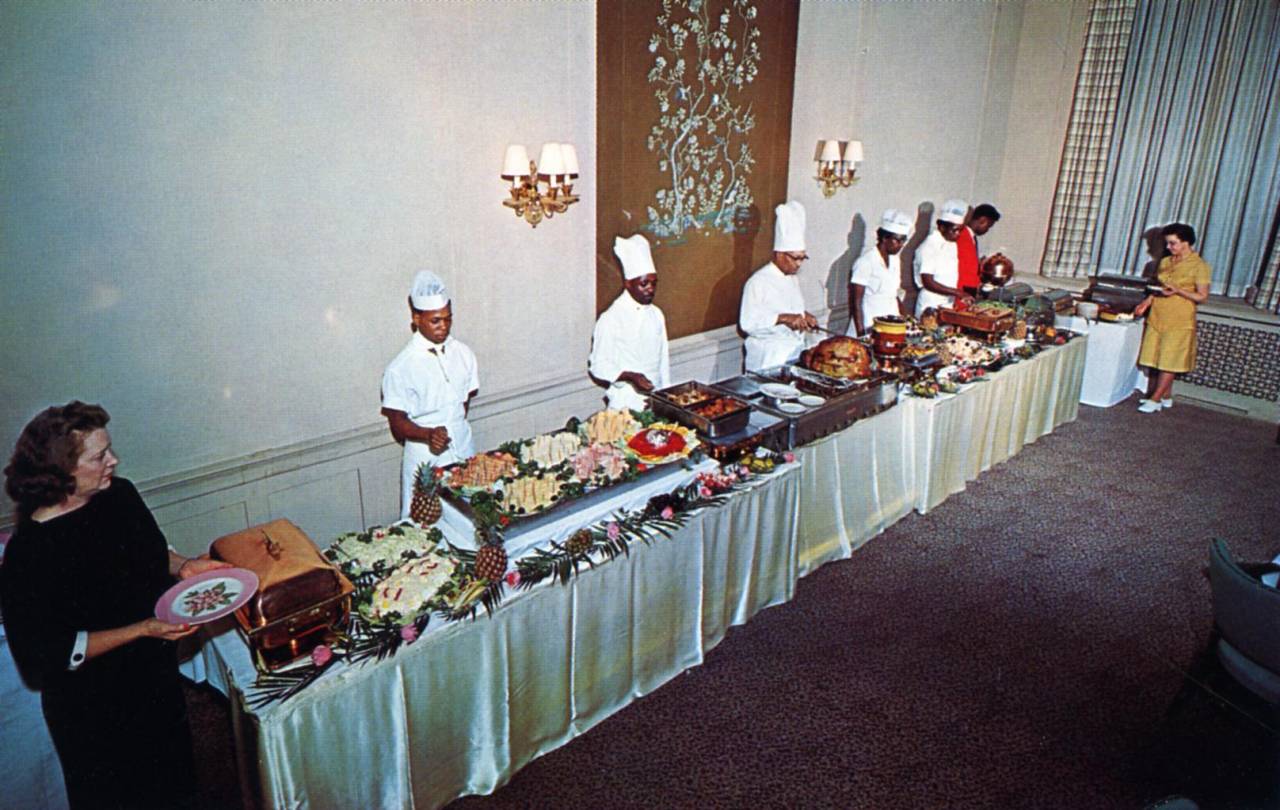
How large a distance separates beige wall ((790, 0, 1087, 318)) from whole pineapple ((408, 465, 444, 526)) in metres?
3.46

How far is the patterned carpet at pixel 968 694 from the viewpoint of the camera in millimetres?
2447

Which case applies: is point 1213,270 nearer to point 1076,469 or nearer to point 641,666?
point 1076,469

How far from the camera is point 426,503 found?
8.13 feet

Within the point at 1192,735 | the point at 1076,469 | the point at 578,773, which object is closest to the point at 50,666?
the point at 578,773

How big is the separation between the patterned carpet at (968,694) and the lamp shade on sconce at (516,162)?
2141mm

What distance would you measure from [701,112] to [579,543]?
111 inches

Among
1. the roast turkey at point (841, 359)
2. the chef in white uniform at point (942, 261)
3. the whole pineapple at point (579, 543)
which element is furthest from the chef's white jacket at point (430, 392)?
the chef in white uniform at point (942, 261)

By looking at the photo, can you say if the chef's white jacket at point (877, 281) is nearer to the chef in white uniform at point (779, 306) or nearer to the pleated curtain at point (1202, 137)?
the chef in white uniform at point (779, 306)

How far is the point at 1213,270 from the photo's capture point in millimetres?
6281

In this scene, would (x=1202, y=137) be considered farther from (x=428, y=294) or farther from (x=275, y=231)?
(x=275, y=231)

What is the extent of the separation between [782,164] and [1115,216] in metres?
3.58

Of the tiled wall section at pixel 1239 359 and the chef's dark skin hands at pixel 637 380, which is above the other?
the chef's dark skin hands at pixel 637 380

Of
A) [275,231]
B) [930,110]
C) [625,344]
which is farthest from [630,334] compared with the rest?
[930,110]

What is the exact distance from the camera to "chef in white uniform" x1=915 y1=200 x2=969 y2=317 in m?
5.26
